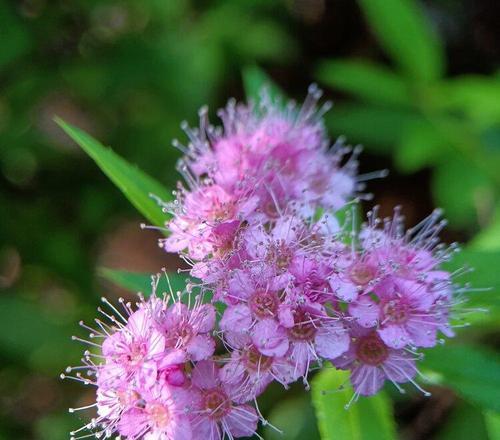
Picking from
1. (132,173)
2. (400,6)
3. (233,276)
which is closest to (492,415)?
(233,276)

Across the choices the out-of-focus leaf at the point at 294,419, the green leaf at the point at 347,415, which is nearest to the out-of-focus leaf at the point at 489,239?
the green leaf at the point at 347,415

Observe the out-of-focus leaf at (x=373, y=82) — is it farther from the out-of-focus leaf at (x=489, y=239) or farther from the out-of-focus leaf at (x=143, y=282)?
the out-of-focus leaf at (x=143, y=282)

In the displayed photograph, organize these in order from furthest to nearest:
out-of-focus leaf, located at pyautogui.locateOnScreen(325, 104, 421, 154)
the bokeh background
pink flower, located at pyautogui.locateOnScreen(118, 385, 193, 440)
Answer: out-of-focus leaf, located at pyautogui.locateOnScreen(325, 104, 421, 154)
the bokeh background
pink flower, located at pyautogui.locateOnScreen(118, 385, 193, 440)

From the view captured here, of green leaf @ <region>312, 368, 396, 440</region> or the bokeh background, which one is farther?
the bokeh background

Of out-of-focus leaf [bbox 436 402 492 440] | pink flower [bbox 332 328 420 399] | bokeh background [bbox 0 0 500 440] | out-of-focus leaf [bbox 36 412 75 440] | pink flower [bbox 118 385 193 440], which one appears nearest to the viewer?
pink flower [bbox 118 385 193 440]

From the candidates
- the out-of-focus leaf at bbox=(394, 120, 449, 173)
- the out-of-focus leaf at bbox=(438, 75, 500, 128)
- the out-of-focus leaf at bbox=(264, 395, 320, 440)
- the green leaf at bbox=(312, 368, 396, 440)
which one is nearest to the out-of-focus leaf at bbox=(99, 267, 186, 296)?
the green leaf at bbox=(312, 368, 396, 440)

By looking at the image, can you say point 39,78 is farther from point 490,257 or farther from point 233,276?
point 490,257

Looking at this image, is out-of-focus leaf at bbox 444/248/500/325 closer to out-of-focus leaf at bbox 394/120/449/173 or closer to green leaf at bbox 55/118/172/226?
green leaf at bbox 55/118/172/226

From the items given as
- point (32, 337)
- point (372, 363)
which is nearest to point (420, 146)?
point (372, 363)
